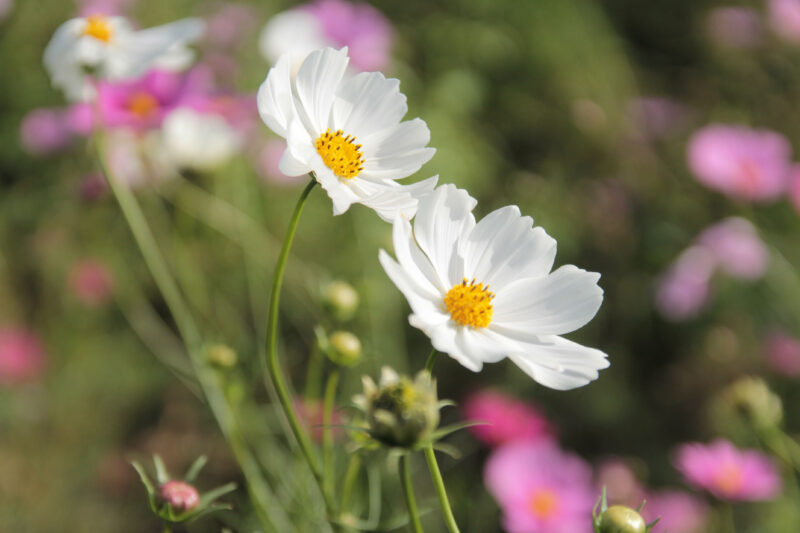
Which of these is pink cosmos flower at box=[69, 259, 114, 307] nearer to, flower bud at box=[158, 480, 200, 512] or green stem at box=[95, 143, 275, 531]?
green stem at box=[95, 143, 275, 531]

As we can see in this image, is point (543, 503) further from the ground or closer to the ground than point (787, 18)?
closer to the ground

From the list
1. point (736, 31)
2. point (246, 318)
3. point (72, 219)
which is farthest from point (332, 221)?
point (736, 31)

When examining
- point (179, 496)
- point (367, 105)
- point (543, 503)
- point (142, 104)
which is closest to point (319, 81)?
point (367, 105)

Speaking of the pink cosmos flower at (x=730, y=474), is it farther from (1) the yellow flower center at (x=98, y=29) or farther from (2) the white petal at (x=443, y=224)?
Answer: (1) the yellow flower center at (x=98, y=29)

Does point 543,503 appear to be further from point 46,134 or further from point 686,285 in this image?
point 46,134

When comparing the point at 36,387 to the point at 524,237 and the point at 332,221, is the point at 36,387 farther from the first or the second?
the point at 524,237

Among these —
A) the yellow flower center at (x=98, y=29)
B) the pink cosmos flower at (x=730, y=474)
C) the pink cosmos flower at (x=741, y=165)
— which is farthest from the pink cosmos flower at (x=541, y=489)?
the yellow flower center at (x=98, y=29)
